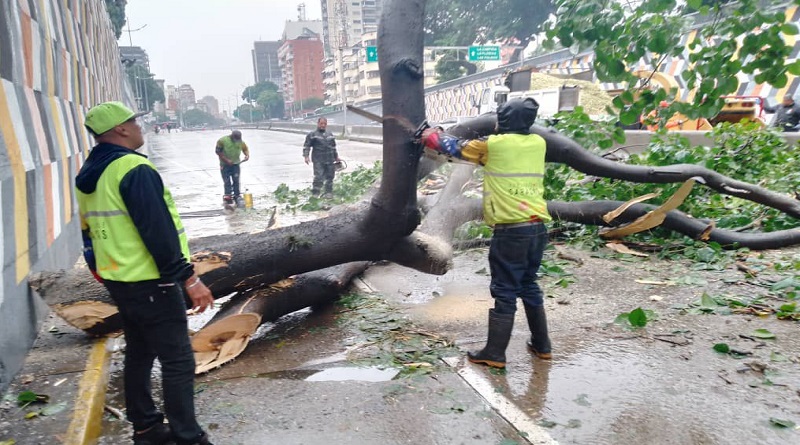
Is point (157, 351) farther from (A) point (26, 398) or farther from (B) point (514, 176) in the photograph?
(B) point (514, 176)

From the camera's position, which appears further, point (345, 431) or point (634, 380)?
point (634, 380)

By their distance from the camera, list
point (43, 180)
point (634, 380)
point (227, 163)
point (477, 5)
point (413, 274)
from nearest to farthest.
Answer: point (634, 380) → point (43, 180) → point (413, 274) → point (227, 163) → point (477, 5)

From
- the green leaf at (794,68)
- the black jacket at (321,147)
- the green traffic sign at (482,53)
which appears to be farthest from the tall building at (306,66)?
the green leaf at (794,68)

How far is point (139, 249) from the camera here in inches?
95.8

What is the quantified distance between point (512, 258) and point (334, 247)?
150cm

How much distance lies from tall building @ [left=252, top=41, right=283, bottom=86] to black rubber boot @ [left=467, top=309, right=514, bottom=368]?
636 ft

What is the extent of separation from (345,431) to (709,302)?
3.18 metres

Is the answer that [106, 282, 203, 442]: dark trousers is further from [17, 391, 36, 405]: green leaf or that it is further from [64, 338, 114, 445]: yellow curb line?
[17, 391, 36, 405]: green leaf

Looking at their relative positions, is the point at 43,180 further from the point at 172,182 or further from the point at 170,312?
the point at 172,182

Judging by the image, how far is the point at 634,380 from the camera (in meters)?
3.33

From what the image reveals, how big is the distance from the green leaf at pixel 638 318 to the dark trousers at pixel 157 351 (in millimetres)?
3109

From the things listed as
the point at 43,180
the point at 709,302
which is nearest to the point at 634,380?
the point at 709,302

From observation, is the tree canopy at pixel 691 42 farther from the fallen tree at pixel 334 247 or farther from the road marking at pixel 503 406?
the road marking at pixel 503 406

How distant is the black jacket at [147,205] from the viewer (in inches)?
91.9
